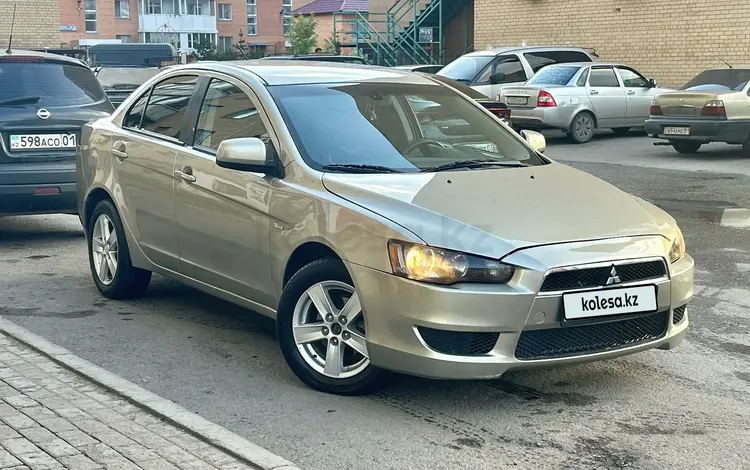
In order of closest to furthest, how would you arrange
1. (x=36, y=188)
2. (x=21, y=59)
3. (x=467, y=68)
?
(x=36, y=188) < (x=21, y=59) < (x=467, y=68)

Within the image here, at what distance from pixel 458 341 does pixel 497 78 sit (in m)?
16.9

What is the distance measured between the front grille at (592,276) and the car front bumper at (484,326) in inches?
1.2

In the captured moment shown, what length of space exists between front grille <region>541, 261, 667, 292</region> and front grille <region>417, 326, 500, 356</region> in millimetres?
344

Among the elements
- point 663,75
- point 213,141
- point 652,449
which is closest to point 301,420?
point 652,449

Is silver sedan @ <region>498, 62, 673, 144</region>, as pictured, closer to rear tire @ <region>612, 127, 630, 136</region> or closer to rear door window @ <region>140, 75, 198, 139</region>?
rear tire @ <region>612, 127, 630, 136</region>

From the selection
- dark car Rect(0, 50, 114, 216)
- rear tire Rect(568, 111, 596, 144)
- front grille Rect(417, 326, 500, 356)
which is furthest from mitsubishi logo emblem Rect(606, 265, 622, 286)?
rear tire Rect(568, 111, 596, 144)

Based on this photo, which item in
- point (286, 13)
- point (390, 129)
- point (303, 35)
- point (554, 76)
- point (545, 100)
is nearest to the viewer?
point (390, 129)

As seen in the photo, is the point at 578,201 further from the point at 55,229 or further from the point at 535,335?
the point at 55,229

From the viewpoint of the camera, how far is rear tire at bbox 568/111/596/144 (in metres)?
20.5

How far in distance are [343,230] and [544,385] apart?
130cm

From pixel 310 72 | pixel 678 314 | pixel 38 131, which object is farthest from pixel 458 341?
pixel 38 131

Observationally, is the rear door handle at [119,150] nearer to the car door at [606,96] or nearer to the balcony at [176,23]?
the car door at [606,96]

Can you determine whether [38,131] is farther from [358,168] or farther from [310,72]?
[358,168]

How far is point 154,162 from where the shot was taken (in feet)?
22.3
